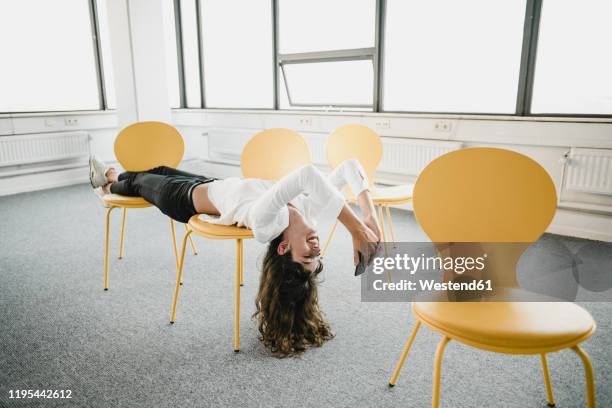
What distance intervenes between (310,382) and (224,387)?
0.32 meters

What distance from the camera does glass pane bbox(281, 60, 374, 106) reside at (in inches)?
169

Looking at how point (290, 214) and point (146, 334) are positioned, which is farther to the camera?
point (146, 334)

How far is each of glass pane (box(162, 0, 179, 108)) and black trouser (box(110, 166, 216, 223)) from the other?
11.7 ft

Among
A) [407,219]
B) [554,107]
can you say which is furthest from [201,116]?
[554,107]

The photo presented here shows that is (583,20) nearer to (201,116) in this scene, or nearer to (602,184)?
(602,184)

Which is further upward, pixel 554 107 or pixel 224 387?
pixel 554 107

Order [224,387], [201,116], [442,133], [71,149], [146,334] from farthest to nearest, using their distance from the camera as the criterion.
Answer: [201,116]
[71,149]
[442,133]
[146,334]
[224,387]

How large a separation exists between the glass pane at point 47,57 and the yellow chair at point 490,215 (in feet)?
16.9

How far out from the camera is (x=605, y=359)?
1.74m

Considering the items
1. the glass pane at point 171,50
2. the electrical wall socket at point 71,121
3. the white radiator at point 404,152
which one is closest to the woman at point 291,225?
the white radiator at point 404,152

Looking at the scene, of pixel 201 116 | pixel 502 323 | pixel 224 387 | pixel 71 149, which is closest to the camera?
pixel 502 323

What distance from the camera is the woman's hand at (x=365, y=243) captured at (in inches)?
57.5

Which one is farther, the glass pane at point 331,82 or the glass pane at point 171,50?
the glass pane at point 171,50

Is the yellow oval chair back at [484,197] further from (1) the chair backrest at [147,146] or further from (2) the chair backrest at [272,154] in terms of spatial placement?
(1) the chair backrest at [147,146]
